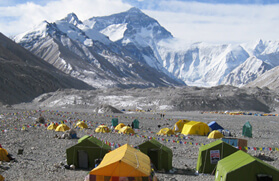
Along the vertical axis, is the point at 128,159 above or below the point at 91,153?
above

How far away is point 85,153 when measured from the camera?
56.4ft

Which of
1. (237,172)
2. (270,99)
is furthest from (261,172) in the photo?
(270,99)

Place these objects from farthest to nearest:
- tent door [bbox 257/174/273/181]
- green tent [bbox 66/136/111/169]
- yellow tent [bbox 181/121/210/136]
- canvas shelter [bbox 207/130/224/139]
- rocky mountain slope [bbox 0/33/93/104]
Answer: rocky mountain slope [bbox 0/33/93/104] < yellow tent [bbox 181/121/210/136] < canvas shelter [bbox 207/130/224/139] < green tent [bbox 66/136/111/169] < tent door [bbox 257/174/273/181]

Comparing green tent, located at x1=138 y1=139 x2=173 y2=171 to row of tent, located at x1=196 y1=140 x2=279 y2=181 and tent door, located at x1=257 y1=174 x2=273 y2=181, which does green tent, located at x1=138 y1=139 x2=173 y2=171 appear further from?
tent door, located at x1=257 y1=174 x2=273 y2=181

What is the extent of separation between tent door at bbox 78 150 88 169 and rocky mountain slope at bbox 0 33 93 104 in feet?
205

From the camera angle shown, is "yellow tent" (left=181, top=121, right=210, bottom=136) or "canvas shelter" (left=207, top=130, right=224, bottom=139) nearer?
"canvas shelter" (left=207, top=130, right=224, bottom=139)

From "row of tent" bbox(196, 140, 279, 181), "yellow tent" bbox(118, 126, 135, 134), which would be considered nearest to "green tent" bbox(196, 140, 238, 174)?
"row of tent" bbox(196, 140, 279, 181)

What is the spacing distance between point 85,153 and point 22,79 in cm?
8436

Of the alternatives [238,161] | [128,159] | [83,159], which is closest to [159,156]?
[83,159]

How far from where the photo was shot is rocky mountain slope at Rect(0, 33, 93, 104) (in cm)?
8669

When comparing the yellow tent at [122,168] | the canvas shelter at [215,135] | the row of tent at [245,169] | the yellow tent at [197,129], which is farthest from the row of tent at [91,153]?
the yellow tent at [197,129]

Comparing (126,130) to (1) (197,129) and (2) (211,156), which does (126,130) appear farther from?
(2) (211,156)

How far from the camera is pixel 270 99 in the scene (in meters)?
80.0

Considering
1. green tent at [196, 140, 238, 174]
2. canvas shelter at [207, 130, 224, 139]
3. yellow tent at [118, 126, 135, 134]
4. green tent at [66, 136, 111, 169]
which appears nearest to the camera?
green tent at [196, 140, 238, 174]
